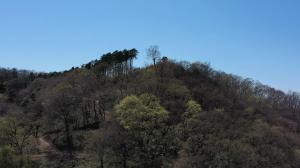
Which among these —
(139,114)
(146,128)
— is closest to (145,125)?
(146,128)

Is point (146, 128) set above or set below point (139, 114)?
below

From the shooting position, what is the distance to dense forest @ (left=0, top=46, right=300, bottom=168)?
55.7 metres

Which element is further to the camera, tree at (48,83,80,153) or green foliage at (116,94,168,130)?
tree at (48,83,80,153)

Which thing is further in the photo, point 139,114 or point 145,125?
point 139,114

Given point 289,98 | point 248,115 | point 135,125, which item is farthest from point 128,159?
point 289,98

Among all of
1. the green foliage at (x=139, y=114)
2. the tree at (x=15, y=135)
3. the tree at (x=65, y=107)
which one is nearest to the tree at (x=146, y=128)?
the green foliage at (x=139, y=114)

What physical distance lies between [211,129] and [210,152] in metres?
9.50

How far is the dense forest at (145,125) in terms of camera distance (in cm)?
5572

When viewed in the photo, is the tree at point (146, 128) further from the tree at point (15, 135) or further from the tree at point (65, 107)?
the tree at point (15, 135)

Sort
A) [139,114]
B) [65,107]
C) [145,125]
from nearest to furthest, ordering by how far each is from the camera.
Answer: [145,125] → [139,114] → [65,107]

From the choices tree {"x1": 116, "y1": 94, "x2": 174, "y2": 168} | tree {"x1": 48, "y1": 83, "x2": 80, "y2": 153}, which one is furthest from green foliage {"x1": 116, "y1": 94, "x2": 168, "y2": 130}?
tree {"x1": 48, "y1": 83, "x2": 80, "y2": 153}

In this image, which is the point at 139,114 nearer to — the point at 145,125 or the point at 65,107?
the point at 145,125

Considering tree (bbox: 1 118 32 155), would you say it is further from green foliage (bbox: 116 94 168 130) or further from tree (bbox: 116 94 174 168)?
green foliage (bbox: 116 94 168 130)

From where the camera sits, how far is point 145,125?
223 ft
